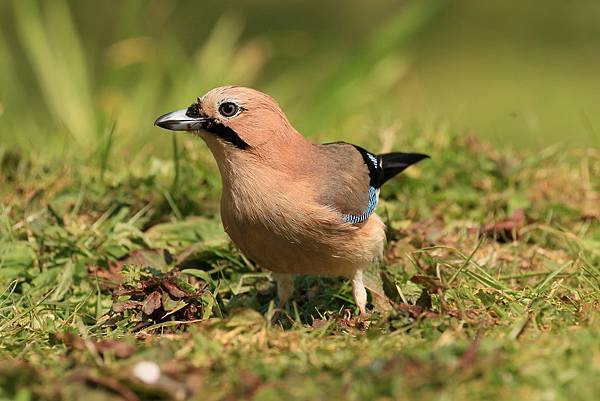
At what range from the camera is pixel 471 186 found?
535cm

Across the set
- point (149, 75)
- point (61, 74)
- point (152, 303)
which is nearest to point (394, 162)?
point (152, 303)

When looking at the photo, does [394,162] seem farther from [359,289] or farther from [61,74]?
[61,74]

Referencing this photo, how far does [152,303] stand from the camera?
3.92 meters

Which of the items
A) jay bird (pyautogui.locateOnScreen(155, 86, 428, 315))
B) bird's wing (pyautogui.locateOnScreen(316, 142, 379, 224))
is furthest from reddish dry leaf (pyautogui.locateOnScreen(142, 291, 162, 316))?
bird's wing (pyautogui.locateOnScreen(316, 142, 379, 224))

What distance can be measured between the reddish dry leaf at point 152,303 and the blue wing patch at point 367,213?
0.89 m

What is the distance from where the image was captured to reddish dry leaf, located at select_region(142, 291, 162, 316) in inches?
153

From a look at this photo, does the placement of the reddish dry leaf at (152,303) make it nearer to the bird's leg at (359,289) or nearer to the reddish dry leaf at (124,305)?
the reddish dry leaf at (124,305)

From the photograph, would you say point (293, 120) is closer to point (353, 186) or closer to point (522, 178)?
point (522, 178)

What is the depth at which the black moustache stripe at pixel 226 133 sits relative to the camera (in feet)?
13.2

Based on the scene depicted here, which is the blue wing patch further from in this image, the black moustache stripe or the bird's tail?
the black moustache stripe

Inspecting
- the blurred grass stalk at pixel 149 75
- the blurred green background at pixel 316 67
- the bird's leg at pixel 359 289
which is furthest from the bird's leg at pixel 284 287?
the blurred grass stalk at pixel 149 75

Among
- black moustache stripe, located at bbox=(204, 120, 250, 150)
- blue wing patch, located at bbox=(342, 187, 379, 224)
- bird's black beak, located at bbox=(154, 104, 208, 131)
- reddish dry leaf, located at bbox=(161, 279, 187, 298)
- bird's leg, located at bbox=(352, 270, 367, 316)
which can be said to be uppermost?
bird's black beak, located at bbox=(154, 104, 208, 131)

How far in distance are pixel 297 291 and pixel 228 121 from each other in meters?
1.03

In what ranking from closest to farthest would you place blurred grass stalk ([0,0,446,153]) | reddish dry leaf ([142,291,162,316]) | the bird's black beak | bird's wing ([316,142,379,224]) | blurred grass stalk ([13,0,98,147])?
reddish dry leaf ([142,291,162,316]), the bird's black beak, bird's wing ([316,142,379,224]), blurred grass stalk ([0,0,446,153]), blurred grass stalk ([13,0,98,147])
